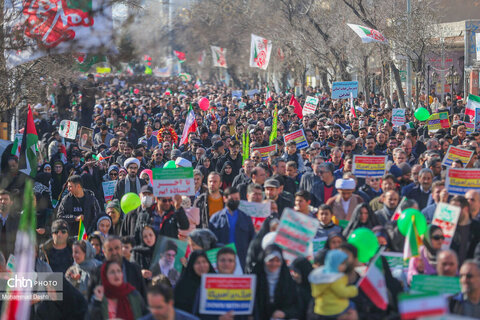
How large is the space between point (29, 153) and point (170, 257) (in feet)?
17.9

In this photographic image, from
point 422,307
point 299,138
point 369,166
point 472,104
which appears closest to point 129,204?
point 369,166

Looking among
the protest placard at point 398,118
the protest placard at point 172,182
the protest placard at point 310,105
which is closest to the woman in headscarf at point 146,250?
the protest placard at point 172,182

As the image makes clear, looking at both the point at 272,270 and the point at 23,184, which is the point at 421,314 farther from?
the point at 23,184

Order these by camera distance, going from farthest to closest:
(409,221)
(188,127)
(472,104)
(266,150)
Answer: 1. (472,104)
2. (188,127)
3. (266,150)
4. (409,221)

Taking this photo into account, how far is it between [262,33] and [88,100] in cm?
2087

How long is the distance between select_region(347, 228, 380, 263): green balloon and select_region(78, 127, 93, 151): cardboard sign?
10490mm

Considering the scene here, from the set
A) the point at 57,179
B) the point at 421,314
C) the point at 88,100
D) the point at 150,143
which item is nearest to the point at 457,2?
the point at 88,100

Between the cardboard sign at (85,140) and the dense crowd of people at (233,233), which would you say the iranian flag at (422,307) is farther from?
the cardboard sign at (85,140)

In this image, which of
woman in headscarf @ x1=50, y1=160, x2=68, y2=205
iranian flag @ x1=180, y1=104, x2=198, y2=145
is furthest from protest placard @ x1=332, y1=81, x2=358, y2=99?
woman in headscarf @ x1=50, y1=160, x2=68, y2=205

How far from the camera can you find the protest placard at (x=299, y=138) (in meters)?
14.3

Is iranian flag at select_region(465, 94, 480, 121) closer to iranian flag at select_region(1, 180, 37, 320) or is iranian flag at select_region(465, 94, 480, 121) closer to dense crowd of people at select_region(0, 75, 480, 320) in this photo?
dense crowd of people at select_region(0, 75, 480, 320)

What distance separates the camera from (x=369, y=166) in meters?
11.0

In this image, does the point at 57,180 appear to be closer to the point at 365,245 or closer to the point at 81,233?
the point at 81,233

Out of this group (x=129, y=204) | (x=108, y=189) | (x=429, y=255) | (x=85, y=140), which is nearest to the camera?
(x=429, y=255)
